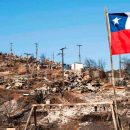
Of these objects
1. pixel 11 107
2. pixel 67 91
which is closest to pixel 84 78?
pixel 67 91

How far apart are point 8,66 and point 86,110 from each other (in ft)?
164

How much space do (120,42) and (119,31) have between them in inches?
16.0

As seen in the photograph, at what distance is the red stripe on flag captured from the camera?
39.3ft

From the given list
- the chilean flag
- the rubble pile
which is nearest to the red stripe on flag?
the chilean flag

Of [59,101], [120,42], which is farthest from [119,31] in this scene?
[59,101]

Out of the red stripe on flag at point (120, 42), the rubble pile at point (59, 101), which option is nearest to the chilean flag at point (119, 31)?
the red stripe on flag at point (120, 42)

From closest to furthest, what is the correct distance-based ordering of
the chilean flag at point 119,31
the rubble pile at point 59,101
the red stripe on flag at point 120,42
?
the red stripe on flag at point 120,42
the chilean flag at point 119,31
the rubble pile at point 59,101

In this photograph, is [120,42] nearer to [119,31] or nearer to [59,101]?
[119,31]

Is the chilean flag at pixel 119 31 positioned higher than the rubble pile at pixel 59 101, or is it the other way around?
the chilean flag at pixel 119 31

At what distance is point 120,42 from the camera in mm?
12180

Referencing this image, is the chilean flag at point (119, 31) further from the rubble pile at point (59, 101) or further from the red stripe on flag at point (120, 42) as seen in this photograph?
the rubble pile at point (59, 101)

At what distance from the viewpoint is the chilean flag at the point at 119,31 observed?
39.7 feet

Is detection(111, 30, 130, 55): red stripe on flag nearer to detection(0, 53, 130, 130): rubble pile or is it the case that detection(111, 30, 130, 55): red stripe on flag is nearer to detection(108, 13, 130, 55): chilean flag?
detection(108, 13, 130, 55): chilean flag

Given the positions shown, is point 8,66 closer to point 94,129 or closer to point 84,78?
point 84,78
